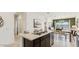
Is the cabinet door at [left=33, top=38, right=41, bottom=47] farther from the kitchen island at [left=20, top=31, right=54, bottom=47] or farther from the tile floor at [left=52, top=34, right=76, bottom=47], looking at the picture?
the tile floor at [left=52, top=34, right=76, bottom=47]

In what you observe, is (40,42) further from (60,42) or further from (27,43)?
(60,42)

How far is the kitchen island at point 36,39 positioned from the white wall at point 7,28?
0.19m

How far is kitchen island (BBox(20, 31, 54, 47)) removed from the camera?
2043 mm

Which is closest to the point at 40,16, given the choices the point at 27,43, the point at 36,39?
the point at 36,39

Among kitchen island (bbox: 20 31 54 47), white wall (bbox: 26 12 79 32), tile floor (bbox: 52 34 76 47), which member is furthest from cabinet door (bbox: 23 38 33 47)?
tile floor (bbox: 52 34 76 47)

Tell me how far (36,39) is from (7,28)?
1.59 feet

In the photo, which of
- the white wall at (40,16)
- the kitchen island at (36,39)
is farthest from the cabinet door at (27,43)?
the white wall at (40,16)

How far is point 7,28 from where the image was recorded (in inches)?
79.9
